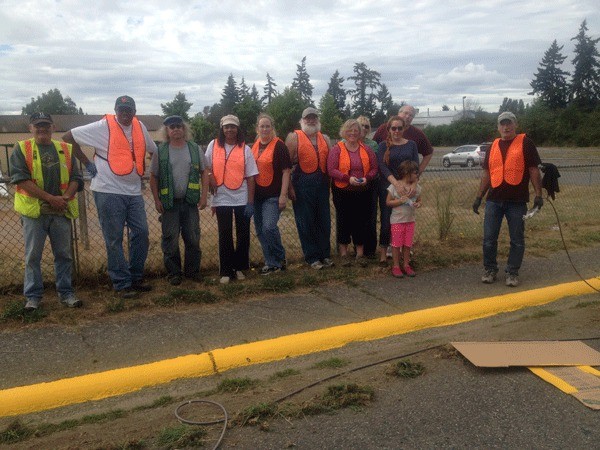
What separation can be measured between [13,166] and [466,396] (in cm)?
416

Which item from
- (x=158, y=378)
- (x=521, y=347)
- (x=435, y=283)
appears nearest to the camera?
(x=158, y=378)

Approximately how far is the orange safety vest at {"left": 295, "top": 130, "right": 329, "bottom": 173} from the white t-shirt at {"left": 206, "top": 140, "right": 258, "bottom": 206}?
24.7 inches

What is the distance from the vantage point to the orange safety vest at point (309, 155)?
6.48m

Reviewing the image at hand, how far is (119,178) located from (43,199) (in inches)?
28.2

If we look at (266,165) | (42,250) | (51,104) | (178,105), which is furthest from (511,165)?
(51,104)

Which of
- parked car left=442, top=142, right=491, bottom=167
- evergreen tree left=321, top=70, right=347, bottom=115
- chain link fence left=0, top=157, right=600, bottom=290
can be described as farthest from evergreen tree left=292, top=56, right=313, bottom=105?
chain link fence left=0, top=157, right=600, bottom=290

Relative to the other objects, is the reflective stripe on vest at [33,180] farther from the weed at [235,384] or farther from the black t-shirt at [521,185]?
the black t-shirt at [521,185]

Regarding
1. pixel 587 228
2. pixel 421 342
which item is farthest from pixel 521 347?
pixel 587 228

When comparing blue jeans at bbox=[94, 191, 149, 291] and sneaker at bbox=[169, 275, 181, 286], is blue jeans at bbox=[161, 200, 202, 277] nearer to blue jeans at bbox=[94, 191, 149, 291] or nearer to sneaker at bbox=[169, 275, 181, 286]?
sneaker at bbox=[169, 275, 181, 286]

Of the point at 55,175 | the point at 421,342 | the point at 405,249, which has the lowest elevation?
the point at 421,342

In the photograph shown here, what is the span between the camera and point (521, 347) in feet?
14.7

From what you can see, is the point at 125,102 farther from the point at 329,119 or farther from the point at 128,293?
the point at 329,119

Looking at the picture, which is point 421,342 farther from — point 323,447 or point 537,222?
point 537,222

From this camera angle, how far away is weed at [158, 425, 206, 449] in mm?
3150
